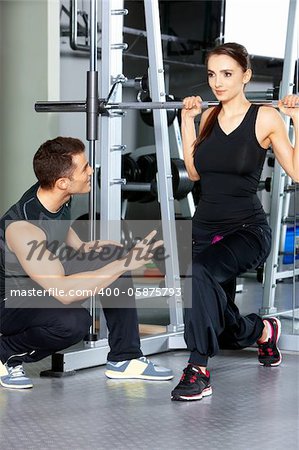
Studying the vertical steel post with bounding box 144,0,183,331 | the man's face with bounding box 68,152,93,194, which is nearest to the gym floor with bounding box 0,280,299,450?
the vertical steel post with bounding box 144,0,183,331

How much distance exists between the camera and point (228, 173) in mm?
3383

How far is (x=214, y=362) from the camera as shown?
12.5 ft

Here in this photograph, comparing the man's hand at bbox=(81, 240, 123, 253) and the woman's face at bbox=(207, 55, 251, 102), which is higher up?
the woman's face at bbox=(207, 55, 251, 102)

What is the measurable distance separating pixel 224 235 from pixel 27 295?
31.5 inches

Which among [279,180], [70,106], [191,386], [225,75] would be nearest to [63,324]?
[191,386]

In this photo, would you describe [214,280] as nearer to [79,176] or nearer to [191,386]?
[191,386]

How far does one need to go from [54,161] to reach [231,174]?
27.4 inches

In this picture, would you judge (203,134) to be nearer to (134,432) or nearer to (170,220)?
(170,220)

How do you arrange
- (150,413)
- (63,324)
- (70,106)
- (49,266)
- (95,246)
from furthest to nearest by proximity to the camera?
(70,106) < (95,246) < (63,324) < (49,266) < (150,413)

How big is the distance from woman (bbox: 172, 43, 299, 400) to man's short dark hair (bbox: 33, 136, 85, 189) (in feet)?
1.66

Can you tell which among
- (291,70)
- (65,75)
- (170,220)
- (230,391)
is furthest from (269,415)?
(65,75)

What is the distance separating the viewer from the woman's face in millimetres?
3334

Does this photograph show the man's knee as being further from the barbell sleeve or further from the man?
the barbell sleeve

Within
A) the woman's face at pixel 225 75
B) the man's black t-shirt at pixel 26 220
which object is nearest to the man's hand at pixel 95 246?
the man's black t-shirt at pixel 26 220
